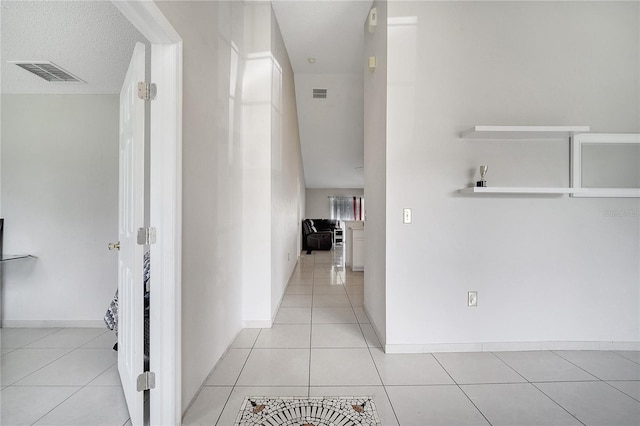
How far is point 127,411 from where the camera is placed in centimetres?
163

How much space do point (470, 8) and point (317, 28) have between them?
1.80 meters

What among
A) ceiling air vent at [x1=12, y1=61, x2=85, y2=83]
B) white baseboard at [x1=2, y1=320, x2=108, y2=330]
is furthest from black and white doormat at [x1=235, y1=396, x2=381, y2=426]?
ceiling air vent at [x1=12, y1=61, x2=85, y2=83]

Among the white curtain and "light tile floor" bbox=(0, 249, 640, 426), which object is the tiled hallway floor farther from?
the white curtain

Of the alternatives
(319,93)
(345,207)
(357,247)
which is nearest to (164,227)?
(357,247)

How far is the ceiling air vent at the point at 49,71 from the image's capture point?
234cm

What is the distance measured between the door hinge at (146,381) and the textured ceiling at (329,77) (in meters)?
3.45

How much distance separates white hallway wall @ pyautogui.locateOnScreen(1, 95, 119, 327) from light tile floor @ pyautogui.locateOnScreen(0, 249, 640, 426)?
332mm

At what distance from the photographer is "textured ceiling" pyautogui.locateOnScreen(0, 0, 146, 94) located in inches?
72.7

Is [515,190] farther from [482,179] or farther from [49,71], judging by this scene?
[49,71]

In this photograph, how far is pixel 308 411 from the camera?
1.59 m

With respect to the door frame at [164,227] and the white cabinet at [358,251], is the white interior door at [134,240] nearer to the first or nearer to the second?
the door frame at [164,227]

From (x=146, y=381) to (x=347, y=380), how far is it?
1.24 meters

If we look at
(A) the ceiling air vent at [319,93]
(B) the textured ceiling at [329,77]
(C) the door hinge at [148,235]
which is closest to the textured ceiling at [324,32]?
(B) the textured ceiling at [329,77]

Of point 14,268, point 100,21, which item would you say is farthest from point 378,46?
point 14,268
